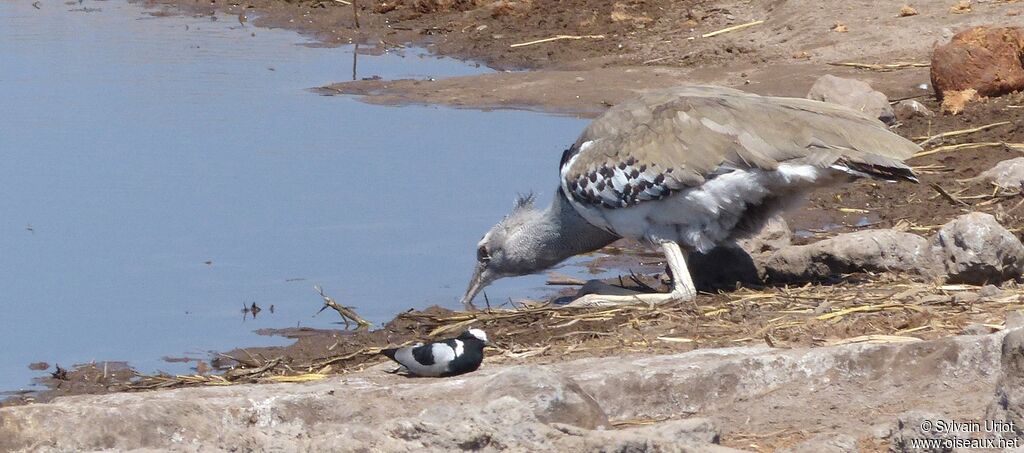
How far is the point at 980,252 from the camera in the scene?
7.48m

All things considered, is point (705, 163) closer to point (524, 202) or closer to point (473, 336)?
point (524, 202)

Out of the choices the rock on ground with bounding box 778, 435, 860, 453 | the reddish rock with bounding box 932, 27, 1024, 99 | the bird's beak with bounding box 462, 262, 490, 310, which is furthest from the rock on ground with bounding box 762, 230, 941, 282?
the reddish rock with bounding box 932, 27, 1024, 99

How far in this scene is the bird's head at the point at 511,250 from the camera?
873 centimetres

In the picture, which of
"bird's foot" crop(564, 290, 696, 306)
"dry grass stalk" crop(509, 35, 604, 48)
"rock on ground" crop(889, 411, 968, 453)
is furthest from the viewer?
"dry grass stalk" crop(509, 35, 604, 48)

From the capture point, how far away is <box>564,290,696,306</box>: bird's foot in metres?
7.94

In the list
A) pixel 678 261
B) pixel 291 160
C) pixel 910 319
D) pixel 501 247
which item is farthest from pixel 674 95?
pixel 291 160

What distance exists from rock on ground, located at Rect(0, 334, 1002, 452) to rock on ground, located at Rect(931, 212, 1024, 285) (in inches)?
73.4

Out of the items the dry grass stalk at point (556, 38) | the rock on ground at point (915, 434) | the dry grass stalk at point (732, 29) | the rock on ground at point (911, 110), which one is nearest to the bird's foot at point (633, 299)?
the rock on ground at point (915, 434)

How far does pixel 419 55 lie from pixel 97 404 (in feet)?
40.9

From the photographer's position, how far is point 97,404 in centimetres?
524

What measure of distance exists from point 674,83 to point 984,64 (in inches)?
128

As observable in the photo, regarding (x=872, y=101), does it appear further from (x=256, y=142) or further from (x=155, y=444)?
(x=155, y=444)

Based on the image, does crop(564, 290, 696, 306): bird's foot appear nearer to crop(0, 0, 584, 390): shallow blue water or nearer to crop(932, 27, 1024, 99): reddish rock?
crop(0, 0, 584, 390): shallow blue water

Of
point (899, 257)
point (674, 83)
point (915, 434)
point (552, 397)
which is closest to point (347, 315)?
point (899, 257)
